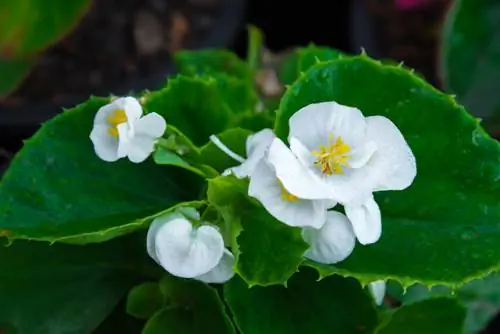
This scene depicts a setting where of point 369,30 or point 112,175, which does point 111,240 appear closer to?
point 112,175

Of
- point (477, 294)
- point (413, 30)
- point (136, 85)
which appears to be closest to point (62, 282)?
point (477, 294)

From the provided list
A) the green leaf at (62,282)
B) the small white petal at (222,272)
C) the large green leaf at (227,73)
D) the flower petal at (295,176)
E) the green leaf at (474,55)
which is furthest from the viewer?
the green leaf at (474,55)

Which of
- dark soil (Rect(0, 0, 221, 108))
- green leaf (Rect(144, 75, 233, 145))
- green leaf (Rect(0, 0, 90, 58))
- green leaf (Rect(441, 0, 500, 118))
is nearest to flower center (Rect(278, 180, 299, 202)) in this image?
green leaf (Rect(144, 75, 233, 145))

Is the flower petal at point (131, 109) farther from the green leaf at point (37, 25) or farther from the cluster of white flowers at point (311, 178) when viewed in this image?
the green leaf at point (37, 25)

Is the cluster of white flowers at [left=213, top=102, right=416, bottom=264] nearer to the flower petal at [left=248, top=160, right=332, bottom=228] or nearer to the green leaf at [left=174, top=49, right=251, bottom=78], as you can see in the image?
the flower petal at [left=248, top=160, right=332, bottom=228]

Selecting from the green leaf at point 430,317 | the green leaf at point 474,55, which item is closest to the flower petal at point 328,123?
the green leaf at point 430,317

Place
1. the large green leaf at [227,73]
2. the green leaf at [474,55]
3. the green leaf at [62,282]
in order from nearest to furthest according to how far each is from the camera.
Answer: the green leaf at [62,282] → the large green leaf at [227,73] → the green leaf at [474,55]
